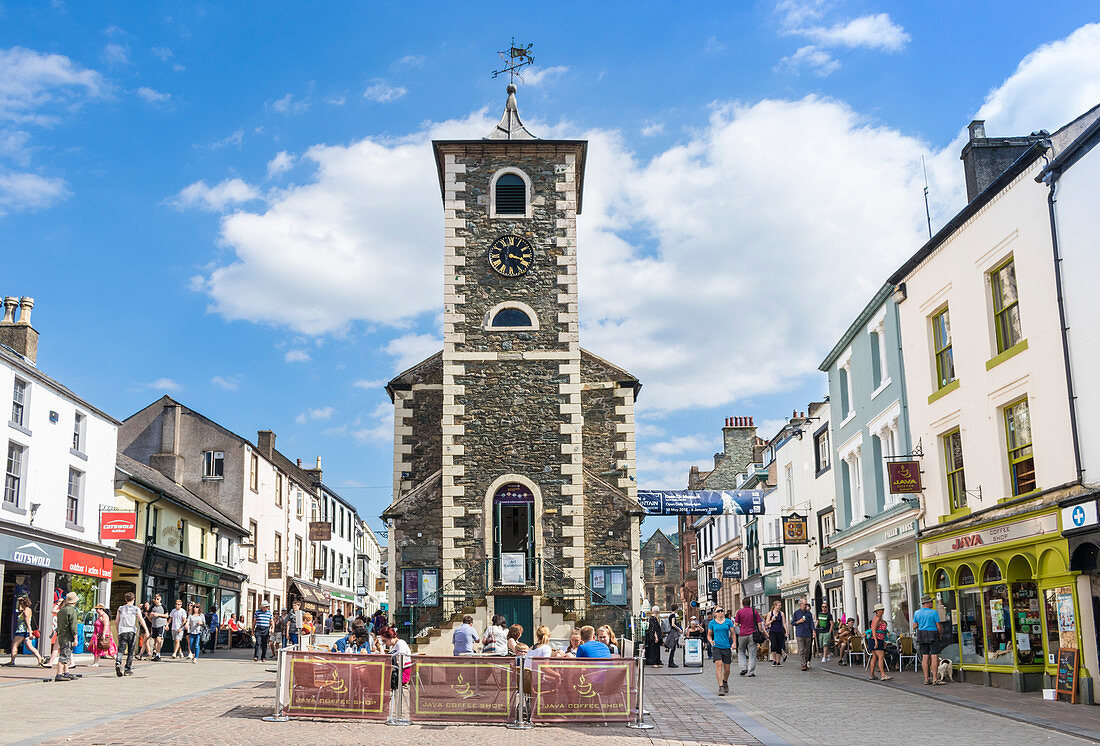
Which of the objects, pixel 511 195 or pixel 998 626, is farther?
pixel 511 195

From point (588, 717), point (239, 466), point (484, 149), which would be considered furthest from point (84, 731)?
point (239, 466)

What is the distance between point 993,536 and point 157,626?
18.5 meters

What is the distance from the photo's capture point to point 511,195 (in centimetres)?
2986

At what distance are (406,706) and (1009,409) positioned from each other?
36.2ft

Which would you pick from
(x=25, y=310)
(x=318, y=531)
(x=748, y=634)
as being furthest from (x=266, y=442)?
(x=748, y=634)

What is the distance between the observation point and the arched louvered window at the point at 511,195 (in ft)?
97.6

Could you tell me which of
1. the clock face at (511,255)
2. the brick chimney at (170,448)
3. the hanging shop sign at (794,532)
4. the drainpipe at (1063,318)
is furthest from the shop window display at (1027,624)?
the brick chimney at (170,448)

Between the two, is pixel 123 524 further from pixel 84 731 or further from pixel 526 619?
pixel 84 731

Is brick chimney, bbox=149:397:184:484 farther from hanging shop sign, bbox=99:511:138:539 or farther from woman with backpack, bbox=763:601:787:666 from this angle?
woman with backpack, bbox=763:601:787:666

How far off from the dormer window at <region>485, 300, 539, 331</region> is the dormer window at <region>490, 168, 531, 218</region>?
9.55 feet

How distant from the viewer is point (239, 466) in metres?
40.2

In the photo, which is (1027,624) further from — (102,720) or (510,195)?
(510,195)

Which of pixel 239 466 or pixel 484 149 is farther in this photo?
pixel 239 466

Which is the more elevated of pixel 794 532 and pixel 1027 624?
pixel 794 532
